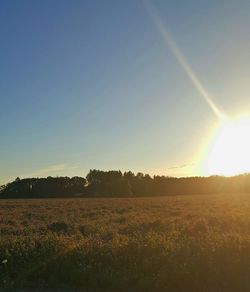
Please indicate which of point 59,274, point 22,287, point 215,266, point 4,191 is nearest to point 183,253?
point 215,266

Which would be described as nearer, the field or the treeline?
the field

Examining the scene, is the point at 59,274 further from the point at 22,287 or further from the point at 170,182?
the point at 170,182

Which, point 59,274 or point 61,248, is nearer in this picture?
point 59,274

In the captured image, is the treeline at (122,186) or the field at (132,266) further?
the treeline at (122,186)

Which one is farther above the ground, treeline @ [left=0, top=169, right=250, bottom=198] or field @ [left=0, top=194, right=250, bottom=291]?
treeline @ [left=0, top=169, right=250, bottom=198]

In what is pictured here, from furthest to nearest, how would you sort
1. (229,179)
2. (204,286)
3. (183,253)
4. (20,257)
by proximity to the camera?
1. (229,179)
2. (20,257)
3. (183,253)
4. (204,286)

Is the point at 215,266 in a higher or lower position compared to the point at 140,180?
lower

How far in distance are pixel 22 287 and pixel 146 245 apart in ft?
9.39

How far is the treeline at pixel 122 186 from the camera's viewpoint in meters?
101

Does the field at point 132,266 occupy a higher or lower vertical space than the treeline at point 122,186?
lower

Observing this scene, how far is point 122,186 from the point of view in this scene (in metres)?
98.6

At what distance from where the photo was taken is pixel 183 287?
10.5 m

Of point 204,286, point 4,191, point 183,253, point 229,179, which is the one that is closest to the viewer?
point 204,286

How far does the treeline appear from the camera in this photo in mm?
101188
